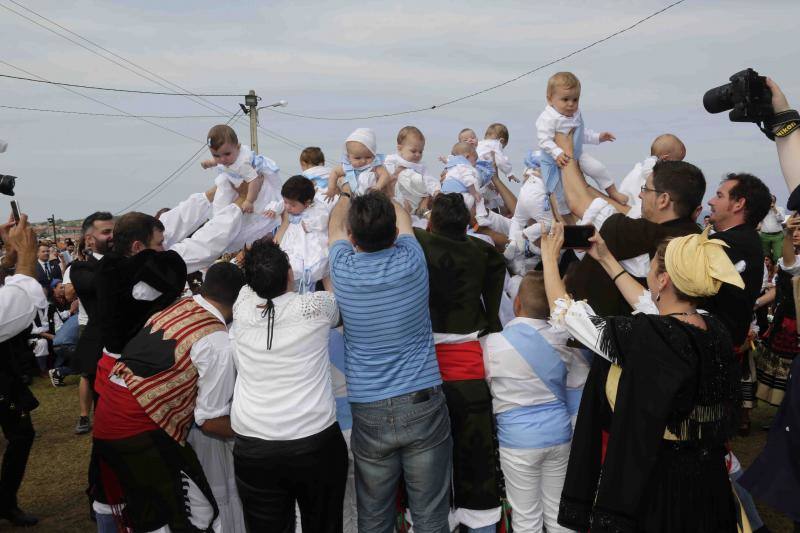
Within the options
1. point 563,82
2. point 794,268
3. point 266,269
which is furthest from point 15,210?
point 794,268

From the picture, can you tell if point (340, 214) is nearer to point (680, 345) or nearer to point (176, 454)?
point (176, 454)

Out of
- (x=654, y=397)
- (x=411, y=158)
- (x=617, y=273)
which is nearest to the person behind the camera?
(x=654, y=397)

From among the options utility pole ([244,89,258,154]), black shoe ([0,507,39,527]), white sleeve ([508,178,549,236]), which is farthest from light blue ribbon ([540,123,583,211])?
utility pole ([244,89,258,154])

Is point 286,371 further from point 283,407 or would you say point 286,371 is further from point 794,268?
point 794,268

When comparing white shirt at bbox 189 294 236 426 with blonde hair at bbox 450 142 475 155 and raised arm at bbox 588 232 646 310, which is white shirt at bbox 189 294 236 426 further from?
blonde hair at bbox 450 142 475 155

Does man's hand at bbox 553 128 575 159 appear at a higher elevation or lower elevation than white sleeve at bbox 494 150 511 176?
higher

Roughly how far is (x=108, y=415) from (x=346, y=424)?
4.41ft

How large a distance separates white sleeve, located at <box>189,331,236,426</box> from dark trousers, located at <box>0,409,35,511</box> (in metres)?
2.21

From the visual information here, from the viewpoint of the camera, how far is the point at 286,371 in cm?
312

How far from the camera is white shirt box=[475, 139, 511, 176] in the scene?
6.71 metres

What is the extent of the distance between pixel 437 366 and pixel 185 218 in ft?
7.63

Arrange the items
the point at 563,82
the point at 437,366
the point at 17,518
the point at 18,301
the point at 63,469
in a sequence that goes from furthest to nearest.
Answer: the point at 63,469
the point at 17,518
the point at 563,82
the point at 18,301
the point at 437,366

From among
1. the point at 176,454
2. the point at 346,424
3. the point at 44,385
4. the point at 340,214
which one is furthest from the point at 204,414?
the point at 44,385

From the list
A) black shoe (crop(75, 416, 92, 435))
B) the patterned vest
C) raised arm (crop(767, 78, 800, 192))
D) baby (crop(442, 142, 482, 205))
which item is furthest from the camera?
black shoe (crop(75, 416, 92, 435))
